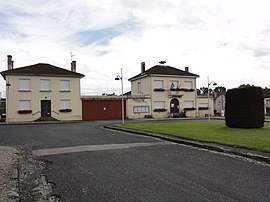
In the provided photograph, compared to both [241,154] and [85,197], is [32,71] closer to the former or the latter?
[241,154]

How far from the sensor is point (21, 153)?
11281 millimetres

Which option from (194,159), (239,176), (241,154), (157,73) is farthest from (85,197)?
(157,73)

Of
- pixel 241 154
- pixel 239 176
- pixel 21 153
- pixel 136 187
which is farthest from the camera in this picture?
pixel 21 153

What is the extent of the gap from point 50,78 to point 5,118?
7247mm

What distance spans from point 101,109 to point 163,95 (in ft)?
31.6

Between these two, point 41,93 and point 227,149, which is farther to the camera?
point 41,93

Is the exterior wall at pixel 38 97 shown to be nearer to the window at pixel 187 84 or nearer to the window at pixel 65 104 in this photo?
the window at pixel 65 104

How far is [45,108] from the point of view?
1602 inches

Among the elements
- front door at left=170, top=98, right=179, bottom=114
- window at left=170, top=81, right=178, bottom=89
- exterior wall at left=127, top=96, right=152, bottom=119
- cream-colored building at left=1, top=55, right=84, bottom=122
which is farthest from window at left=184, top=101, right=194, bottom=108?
cream-colored building at left=1, top=55, right=84, bottom=122

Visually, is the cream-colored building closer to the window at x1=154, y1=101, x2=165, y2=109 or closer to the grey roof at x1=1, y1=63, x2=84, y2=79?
the grey roof at x1=1, y1=63, x2=84, y2=79

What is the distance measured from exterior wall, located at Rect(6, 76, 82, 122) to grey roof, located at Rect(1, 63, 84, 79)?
0.48m

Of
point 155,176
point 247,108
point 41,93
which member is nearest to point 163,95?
point 41,93

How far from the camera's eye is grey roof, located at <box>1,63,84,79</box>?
3947 cm

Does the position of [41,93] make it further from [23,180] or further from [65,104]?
[23,180]
